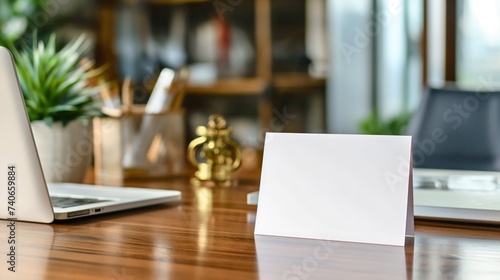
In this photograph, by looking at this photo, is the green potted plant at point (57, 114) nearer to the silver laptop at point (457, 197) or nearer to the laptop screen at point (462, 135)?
the silver laptop at point (457, 197)

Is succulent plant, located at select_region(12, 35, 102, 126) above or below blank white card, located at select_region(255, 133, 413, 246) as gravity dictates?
above

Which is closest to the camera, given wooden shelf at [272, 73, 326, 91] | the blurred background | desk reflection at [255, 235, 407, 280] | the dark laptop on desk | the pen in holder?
desk reflection at [255, 235, 407, 280]

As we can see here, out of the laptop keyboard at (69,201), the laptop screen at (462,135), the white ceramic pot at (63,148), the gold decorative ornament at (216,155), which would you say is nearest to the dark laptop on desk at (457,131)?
the laptop screen at (462,135)

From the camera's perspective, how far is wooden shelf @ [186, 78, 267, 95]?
12.7 feet

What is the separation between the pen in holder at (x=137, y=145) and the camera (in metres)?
1.78

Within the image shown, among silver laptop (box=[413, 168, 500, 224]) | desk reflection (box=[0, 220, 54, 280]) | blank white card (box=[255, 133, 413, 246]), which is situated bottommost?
desk reflection (box=[0, 220, 54, 280])

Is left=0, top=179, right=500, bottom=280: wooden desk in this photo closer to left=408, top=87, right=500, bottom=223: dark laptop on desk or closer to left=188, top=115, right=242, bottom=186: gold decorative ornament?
left=188, top=115, right=242, bottom=186: gold decorative ornament

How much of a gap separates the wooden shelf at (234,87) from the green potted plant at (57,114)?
7.48 ft

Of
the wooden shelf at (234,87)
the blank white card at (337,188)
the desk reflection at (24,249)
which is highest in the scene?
the wooden shelf at (234,87)

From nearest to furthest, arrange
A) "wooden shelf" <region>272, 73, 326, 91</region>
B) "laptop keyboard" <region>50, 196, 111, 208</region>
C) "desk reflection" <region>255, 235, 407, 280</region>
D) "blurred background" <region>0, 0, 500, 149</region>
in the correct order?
1. "desk reflection" <region>255, 235, 407, 280</region>
2. "laptop keyboard" <region>50, 196, 111, 208</region>
3. "blurred background" <region>0, 0, 500, 149</region>
4. "wooden shelf" <region>272, 73, 326, 91</region>

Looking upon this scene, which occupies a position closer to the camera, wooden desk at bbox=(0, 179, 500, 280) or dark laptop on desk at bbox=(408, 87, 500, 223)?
wooden desk at bbox=(0, 179, 500, 280)

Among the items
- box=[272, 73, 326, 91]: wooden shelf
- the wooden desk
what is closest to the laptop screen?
the wooden desk

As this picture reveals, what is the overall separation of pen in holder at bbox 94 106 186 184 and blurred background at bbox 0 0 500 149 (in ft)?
6.38

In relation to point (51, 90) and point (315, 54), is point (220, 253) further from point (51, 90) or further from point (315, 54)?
point (315, 54)
